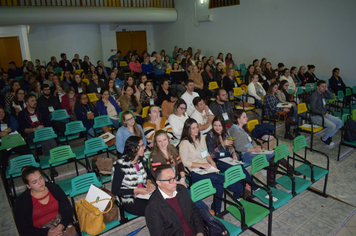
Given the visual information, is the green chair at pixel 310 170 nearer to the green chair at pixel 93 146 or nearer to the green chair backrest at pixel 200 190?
the green chair backrest at pixel 200 190

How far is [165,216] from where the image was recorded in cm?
236

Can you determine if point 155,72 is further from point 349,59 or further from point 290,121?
point 349,59

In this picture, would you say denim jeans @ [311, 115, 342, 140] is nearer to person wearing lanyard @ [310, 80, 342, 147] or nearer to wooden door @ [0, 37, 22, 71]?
person wearing lanyard @ [310, 80, 342, 147]

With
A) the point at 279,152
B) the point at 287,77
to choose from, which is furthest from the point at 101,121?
the point at 287,77

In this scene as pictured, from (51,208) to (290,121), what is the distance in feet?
16.5

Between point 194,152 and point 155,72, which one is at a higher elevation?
point 155,72

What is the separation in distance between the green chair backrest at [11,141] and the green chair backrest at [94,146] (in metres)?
1.20

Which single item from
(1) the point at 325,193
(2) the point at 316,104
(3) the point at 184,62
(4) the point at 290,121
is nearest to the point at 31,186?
(1) the point at 325,193

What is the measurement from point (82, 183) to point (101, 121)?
2319 millimetres

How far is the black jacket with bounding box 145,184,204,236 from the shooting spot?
2.32m

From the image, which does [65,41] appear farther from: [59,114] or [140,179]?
[140,179]

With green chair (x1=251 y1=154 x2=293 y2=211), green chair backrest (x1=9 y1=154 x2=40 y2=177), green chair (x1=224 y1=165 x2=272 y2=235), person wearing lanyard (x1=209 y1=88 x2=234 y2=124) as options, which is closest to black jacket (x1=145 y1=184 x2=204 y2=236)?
green chair (x1=224 y1=165 x2=272 y2=235)

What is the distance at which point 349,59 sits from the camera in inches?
335

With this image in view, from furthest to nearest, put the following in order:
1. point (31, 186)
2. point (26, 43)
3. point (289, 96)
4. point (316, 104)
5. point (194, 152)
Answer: point (26, 43) → point (289, 96) → point (316, 104) → point (194, 152) → point (31, 186)
